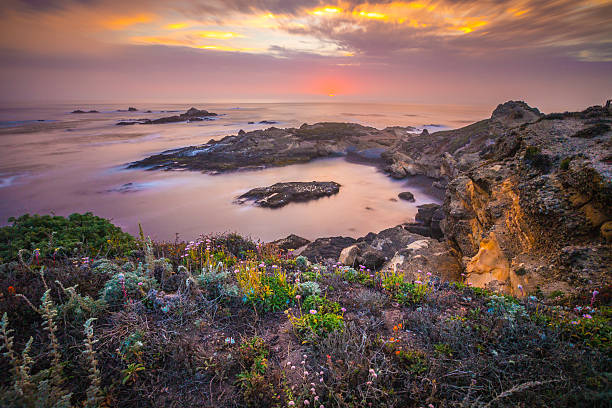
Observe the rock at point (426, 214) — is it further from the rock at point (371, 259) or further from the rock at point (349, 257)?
the rock at point (349, 257)

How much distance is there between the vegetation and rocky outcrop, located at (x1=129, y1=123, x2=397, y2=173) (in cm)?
2283

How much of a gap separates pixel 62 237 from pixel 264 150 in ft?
84.9

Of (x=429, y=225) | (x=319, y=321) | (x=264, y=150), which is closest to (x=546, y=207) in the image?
(x=319, y=321)

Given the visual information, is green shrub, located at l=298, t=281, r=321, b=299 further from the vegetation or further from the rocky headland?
the rocky headland

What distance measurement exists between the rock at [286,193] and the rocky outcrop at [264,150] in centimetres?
857

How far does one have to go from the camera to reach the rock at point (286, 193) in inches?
683

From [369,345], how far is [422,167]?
24255mm

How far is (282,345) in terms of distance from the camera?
10.4ft

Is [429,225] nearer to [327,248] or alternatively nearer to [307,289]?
[327,248]

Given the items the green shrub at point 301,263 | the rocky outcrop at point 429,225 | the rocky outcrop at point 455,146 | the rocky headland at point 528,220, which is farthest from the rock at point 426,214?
the green shrub at point 301,263

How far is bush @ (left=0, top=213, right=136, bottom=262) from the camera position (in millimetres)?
5352

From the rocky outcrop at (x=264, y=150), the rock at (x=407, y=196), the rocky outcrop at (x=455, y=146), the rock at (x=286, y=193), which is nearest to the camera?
the rock at (x=286, y=193)

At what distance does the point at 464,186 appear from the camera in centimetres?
901

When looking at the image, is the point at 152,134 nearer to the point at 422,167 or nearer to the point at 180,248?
the point at 422,167
